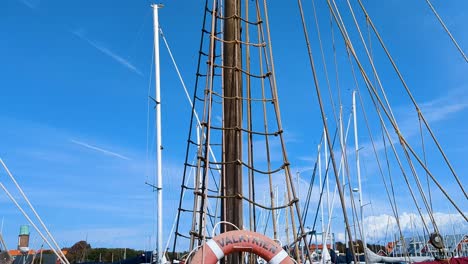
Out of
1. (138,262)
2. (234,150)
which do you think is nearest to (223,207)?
(234,150)

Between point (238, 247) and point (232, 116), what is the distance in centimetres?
221

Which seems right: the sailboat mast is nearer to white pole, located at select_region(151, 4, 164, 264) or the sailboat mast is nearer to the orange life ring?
the orange life ring

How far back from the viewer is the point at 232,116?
7211mm

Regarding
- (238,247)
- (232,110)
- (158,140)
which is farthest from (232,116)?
(158,140)

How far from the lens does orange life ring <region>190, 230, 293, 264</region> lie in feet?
18.3

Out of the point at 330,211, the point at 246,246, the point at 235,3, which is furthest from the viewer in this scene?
the point at 330,211

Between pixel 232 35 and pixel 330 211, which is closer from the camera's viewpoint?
pixel 232 35

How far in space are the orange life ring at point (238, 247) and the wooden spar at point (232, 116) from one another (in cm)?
84

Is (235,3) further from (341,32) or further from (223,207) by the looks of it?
(223,207)

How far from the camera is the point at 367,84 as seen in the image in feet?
25.3

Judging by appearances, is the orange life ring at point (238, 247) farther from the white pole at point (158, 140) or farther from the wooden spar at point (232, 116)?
the white pole at point (158, 140)

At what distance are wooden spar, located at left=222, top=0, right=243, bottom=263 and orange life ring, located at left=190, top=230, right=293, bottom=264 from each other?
836mm

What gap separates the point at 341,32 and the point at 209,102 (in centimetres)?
253

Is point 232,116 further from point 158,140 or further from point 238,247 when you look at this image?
point 158,140
